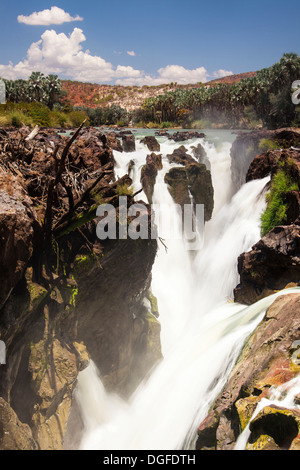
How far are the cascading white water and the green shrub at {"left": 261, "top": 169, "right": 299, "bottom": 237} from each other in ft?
2.92

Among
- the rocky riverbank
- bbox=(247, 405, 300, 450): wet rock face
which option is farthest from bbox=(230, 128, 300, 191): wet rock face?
bbox=(247, 405, 300, 450): wet rock face

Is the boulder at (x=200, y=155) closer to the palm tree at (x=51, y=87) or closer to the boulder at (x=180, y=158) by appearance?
the boulder at (x=180, y=158)

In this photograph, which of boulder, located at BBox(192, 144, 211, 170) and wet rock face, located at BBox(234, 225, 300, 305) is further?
boulder, located at BBox(192, 144, 211, 170)

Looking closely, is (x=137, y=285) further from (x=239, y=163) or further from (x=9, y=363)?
(x=239, y=163)

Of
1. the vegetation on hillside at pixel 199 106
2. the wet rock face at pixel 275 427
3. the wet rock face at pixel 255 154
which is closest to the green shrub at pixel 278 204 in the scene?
the wet rock face at pixel 255 154

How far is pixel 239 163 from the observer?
23.3 m

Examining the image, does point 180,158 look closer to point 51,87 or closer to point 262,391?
point 262,391

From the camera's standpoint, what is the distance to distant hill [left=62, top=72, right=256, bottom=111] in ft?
328

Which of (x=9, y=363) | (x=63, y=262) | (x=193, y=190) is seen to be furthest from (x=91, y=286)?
(x=193, y=190)

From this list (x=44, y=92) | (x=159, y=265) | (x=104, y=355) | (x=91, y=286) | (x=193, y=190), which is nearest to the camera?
(x=91, y=286)

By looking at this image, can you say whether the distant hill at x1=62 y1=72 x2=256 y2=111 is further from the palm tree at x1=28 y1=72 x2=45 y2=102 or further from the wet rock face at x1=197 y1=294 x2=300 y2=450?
the wet rock face at x1=197 y1=294 x2=300 y2=450
